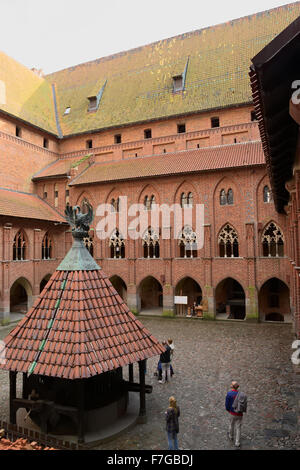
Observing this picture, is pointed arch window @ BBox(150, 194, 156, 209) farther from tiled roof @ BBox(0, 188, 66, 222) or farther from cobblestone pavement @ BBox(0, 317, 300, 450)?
cobblestone pavement @ BBox(0, 317, 300, 450)

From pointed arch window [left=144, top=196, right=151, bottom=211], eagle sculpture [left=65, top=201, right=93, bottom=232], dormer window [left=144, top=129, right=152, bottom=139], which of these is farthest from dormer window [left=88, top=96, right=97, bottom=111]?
eagle sculpture [left=65, top=201, right=93, bottom=232]

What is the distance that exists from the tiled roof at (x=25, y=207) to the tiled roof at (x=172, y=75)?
7.73 meters

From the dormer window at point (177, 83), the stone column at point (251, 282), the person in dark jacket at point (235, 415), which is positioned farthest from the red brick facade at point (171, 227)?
the person in dark jacket at point (235, 415)

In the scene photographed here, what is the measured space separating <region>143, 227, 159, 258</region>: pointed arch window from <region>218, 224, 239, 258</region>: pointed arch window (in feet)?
15.0

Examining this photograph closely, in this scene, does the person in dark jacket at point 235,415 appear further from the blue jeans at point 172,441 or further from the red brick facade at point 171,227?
the red brick facade at point 171,227

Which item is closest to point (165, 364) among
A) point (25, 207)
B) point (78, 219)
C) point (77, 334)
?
point (77, 334)

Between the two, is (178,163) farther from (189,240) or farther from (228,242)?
(228,242)

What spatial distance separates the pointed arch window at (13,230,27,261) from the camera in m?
23.4

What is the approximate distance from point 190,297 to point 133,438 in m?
18.2

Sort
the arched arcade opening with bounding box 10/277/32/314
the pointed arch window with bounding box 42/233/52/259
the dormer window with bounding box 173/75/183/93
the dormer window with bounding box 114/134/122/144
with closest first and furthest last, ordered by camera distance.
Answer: the pointed arch window with bounding box 42/233/52/259, the arched arcade opening with bounding box 10/277/32/314, the dormer window with bounding box 173/75/183/93, the dormer window with bounding box 114/134/122/144

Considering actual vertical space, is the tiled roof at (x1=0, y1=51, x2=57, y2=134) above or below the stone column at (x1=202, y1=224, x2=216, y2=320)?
above

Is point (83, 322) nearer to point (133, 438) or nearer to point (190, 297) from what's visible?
point (133, 438)

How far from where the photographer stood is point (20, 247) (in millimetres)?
23953

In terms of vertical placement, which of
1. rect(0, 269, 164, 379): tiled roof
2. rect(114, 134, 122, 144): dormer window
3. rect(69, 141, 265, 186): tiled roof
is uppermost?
rect(114, 134, 122, 144): dormer window
